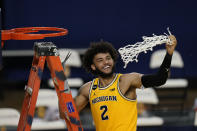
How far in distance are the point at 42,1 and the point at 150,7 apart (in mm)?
2039

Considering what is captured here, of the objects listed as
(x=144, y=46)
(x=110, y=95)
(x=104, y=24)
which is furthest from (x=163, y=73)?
(x=104, y=24)

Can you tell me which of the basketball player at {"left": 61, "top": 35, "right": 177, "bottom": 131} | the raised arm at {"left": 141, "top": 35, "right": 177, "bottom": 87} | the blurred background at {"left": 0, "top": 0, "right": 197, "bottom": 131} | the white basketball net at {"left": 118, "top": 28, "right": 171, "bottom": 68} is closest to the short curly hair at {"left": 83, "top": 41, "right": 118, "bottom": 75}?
the basketball player at {"left": 61, "top": 35, "right": 177, "bottom": 131}

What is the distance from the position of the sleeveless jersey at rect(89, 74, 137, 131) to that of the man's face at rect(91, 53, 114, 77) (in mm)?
105

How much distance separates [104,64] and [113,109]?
1.21 feet

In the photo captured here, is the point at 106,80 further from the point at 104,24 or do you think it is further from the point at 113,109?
the point at 104,24

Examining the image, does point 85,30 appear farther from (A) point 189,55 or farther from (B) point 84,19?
(A) point 189,55

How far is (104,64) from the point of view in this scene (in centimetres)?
377

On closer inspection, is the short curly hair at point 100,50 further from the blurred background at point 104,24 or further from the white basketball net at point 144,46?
the blurred background at point 104,24

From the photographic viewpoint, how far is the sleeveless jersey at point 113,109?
3.76 m

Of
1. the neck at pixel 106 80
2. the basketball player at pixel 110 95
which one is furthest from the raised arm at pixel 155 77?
the neck at pixel 106 80

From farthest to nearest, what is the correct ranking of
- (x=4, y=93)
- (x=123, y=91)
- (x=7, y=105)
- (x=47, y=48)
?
(x=4, y=93) < (x=7, y=105) < (x=123, y=91) < (x=47, y=48)

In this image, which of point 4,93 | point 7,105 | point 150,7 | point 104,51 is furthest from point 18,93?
point 104,51

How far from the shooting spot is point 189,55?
9000 millimetres

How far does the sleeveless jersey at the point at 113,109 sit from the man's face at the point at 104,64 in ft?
0.34
